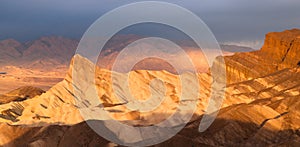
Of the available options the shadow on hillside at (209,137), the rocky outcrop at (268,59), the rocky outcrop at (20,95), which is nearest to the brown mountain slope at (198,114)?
the shadow on hillside at (209,137)

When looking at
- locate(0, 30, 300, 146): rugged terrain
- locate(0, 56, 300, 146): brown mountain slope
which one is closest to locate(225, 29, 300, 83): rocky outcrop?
locate(0, 30, 300, 146): rugged terrain

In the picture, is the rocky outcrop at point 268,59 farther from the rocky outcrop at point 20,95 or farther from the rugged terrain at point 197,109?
the rocky outcrop at point 20,95

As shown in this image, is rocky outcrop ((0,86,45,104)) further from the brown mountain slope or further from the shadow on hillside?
the shadow on hillside

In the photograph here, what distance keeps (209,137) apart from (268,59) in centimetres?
6340

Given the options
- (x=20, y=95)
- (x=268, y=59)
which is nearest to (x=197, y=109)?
(x=268, y=59)

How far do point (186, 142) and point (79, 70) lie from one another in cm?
5986

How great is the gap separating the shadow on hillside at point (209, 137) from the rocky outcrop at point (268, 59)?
160 ft

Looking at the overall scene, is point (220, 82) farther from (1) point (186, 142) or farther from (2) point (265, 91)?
(1) point (186, 142)

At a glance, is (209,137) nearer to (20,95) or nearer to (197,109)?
(197,109)

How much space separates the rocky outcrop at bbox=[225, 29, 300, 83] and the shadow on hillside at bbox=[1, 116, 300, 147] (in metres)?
48.6

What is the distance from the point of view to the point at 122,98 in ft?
341

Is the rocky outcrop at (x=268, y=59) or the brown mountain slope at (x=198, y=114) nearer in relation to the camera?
the brown mountain slope at (x=198, y=114)

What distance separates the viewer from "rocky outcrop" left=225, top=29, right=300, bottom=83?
115 metres

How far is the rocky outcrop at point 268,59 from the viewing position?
114750 mm
